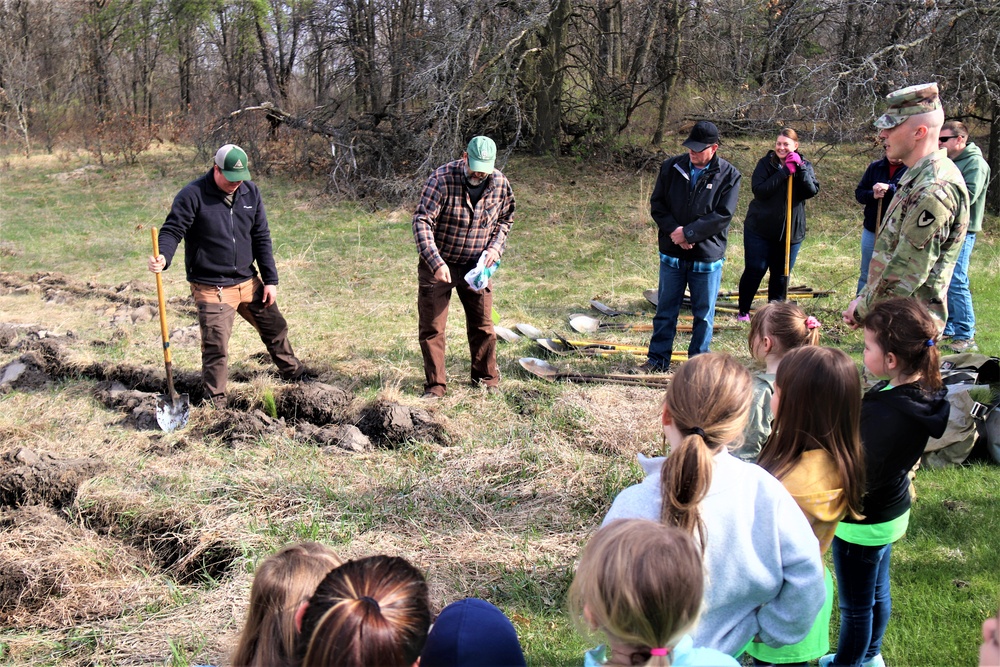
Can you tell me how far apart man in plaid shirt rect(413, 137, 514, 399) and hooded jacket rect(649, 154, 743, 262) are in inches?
49.1

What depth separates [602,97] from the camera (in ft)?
51.4

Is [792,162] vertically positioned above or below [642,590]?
above

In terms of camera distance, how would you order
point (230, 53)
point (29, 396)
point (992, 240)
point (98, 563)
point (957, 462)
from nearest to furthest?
1. point (98, 563)
2. point (957, 462)
3. point (29, 396)
4. point (992, 240)
5. point (230, 53)

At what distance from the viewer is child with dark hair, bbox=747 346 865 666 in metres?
2.51

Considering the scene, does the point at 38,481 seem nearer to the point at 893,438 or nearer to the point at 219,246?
the point at 219,246

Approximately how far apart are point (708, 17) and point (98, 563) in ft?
47.4

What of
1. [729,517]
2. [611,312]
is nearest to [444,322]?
[611,312]

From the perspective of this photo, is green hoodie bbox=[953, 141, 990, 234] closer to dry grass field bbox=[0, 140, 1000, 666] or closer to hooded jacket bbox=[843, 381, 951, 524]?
dry grass field bbox=[0, 140, 1000, 666]

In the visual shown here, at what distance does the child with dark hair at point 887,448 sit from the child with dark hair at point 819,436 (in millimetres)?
302

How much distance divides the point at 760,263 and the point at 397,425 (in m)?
3.96

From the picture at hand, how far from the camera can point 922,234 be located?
13.0 ft

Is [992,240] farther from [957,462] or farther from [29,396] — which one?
[29,396]

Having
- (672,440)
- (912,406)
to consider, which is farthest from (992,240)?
(672,440)

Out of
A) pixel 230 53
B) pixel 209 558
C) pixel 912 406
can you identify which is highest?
pixel 230 53
